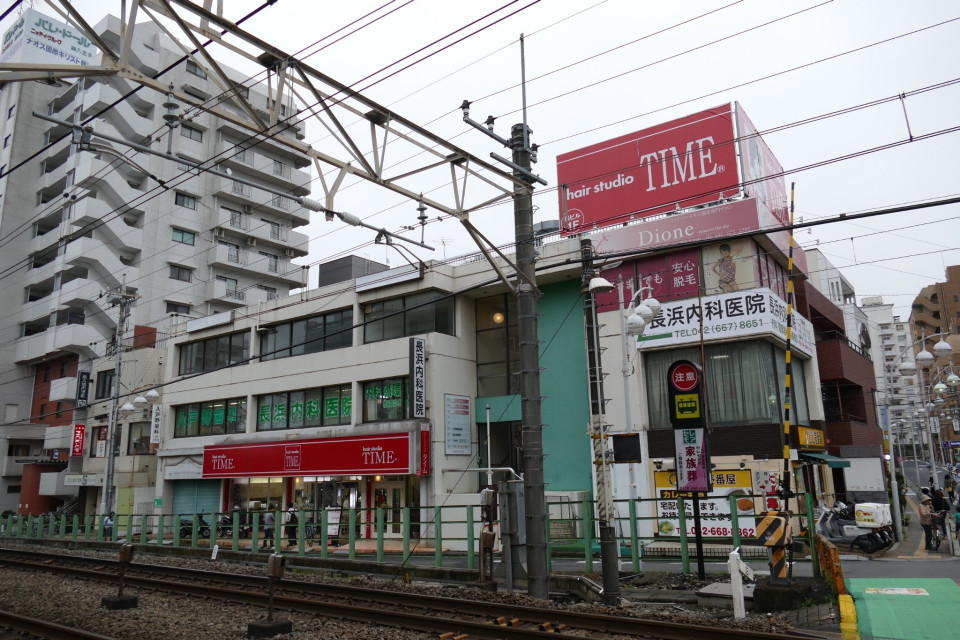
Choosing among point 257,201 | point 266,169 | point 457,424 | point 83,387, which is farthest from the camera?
point 257,201

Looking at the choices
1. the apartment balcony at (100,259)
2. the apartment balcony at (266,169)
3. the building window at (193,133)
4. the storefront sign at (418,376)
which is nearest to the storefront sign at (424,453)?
the storefront sign at (418,376)

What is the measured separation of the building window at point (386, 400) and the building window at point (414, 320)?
2003mm

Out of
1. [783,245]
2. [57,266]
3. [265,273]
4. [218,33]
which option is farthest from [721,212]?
[57,266]

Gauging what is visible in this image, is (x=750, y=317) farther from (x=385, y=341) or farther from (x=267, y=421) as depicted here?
(x=267, y=421)

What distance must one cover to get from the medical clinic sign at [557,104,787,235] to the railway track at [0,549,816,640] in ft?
54.0

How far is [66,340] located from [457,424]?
117ft

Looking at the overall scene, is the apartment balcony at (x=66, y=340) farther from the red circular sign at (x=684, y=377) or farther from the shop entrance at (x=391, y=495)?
the red circular sign at (x=684, y=377)

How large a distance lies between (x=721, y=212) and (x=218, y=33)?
2049cm

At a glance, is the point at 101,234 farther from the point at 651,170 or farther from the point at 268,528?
A: the point at 651,170

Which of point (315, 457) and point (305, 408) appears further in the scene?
point (305, 408)

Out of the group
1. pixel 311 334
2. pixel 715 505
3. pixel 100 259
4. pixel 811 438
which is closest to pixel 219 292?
pixel 100 259

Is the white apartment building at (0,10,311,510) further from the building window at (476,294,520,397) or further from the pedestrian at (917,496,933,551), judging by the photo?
the pedestrian at (917,496,933,551)

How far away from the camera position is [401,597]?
1323 centimetres

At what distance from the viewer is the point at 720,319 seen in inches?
940
